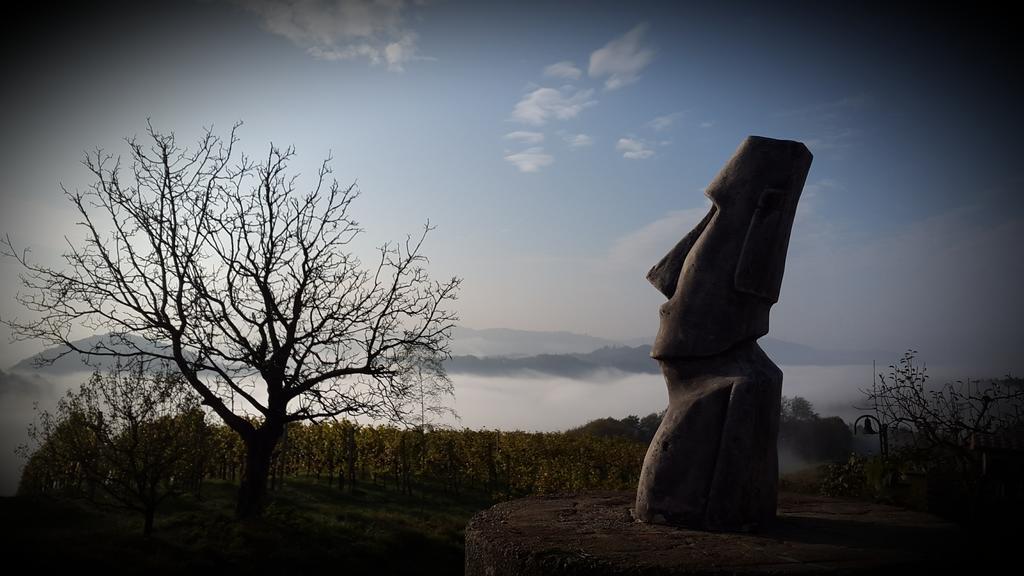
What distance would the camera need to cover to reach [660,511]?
249 inches

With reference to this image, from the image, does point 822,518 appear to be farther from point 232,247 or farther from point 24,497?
point 24,497

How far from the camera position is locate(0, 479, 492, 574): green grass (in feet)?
30.5

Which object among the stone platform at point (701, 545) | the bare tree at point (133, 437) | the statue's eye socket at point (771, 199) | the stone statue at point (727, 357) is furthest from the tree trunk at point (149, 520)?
the statue's eye socket at point (771, 199)

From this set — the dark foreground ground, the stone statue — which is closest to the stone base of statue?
the stone statue

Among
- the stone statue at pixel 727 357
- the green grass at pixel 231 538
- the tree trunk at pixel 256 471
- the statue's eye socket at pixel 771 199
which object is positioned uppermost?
the statue's eye socket at pixel 771 199

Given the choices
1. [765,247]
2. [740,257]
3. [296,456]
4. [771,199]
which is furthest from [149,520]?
[771,199]

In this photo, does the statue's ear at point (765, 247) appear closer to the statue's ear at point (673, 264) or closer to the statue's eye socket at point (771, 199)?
the statue's eye socket at point (771, 199)

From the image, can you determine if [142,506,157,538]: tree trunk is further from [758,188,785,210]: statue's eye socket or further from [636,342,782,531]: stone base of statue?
[758,188,785,210]: statue's eye socket

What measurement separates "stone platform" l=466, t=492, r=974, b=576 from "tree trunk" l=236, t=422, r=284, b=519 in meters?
5.90

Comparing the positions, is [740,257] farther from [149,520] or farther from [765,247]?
[149,520]

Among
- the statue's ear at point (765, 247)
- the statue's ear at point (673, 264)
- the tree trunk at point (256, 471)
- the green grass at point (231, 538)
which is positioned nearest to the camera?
the statue's ear at point (765, 247)

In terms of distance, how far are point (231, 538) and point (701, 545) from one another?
7.85 m

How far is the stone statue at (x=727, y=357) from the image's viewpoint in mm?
6098

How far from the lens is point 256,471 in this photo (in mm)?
11773
